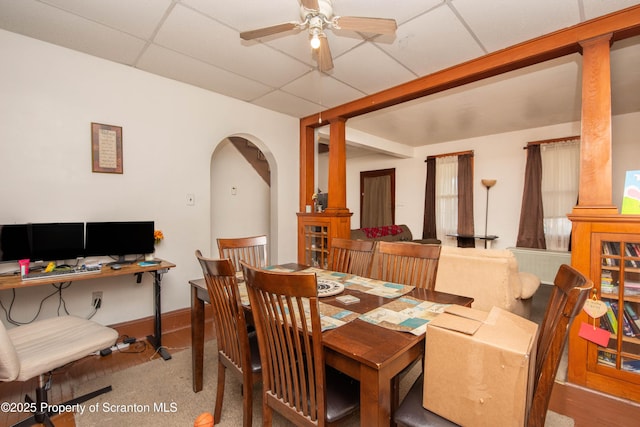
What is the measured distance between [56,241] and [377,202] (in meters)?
5.63

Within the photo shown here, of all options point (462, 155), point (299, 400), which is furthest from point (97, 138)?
point (462, 155)

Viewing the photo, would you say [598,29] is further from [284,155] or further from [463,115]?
[284,155]

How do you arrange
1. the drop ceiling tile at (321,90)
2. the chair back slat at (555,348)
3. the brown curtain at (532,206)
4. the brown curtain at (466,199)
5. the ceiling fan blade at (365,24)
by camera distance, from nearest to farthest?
the chair back slat at (555,348), the ceiling fan blade at (365,24), the drop ceiling tile at (321,90), the brown curtain at (532,206), the brown curtain at (466,199)

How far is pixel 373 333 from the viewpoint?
45.9 inches

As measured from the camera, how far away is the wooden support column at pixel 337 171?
143 inches

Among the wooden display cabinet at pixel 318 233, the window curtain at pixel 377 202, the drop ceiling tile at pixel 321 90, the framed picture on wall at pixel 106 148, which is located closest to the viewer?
the framed picture on wall at pixel 106 148

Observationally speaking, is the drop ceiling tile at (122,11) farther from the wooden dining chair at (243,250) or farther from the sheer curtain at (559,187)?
the sheer curtain at (559,187)

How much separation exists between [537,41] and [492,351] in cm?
240

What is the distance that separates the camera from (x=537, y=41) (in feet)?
7.08

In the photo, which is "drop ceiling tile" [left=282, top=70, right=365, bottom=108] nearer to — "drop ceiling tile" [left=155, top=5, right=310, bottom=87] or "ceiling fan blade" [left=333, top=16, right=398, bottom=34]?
"drop ceiling tile" [left=155, top=5, right=310, bottom=87]

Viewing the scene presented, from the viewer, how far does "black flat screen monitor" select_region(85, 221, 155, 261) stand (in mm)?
2418

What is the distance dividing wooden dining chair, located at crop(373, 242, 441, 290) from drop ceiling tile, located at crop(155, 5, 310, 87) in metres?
1.85

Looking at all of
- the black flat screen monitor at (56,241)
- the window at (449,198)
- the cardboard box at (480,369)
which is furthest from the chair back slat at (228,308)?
the window at (449,198)

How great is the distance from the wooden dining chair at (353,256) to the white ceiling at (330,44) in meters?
1.59
